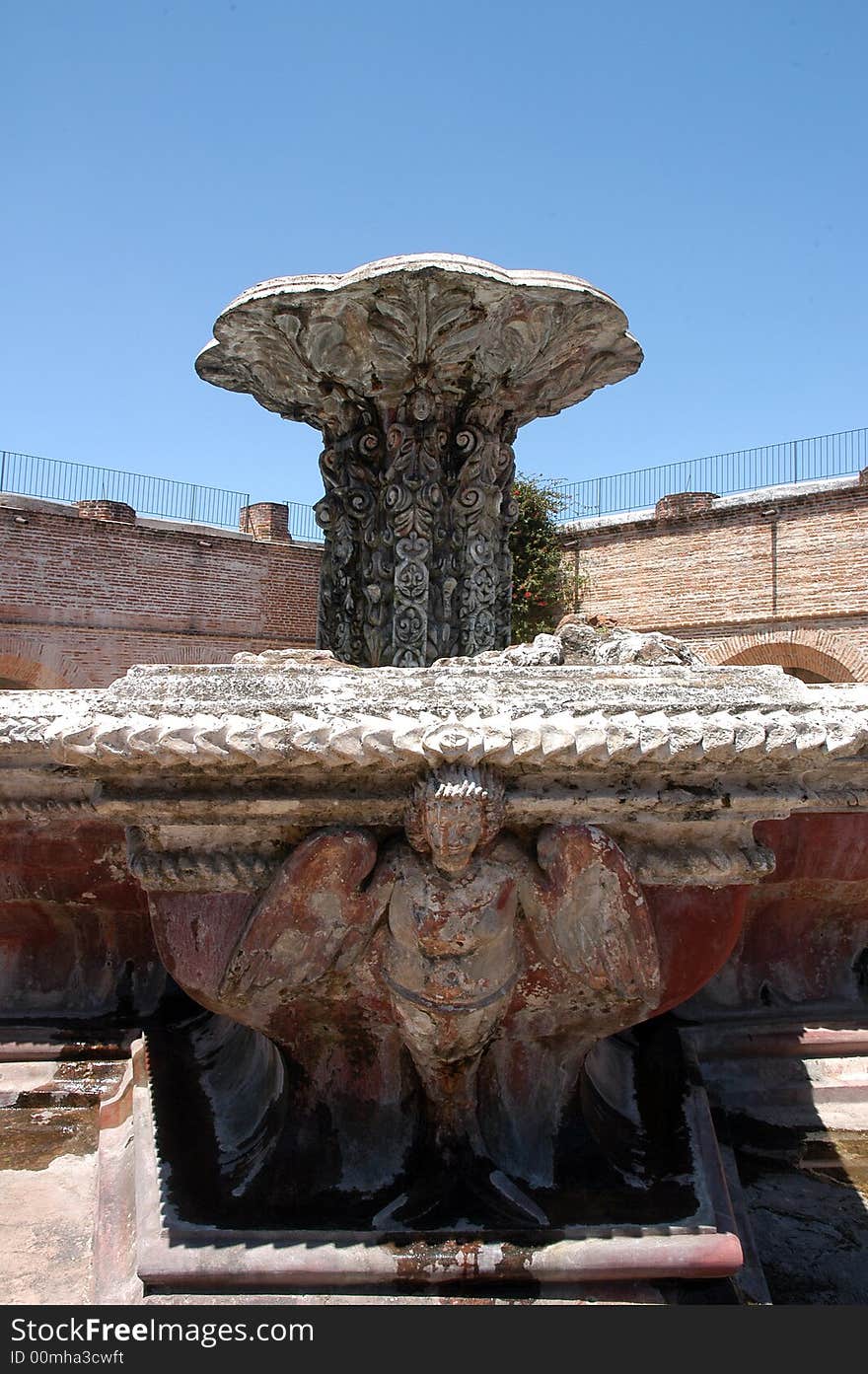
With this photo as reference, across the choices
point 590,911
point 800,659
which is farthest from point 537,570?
point 590,911

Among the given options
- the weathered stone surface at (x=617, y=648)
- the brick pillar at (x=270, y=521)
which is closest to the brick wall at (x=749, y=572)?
the brick pillar at (x=270, y=521)

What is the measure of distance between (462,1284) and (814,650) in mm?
14020

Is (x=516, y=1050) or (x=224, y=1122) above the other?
(x=516, y=1050)

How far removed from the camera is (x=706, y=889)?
5.88ft

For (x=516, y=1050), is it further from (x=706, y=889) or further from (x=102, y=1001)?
(x=102, y=1001)

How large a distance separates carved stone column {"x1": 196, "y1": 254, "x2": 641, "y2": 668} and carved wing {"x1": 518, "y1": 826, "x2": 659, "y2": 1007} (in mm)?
2008

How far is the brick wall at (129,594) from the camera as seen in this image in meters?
13.3

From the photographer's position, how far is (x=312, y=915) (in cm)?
168

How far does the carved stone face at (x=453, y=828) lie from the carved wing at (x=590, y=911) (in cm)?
15

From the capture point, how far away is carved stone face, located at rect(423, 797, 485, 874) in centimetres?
154

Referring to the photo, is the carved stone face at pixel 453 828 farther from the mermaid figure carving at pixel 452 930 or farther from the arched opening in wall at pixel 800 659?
the arched opening in wall at pixel 800 659

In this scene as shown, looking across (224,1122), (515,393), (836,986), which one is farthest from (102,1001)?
(515,393)

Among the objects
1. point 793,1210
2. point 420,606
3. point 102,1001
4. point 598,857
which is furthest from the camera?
point 420,606

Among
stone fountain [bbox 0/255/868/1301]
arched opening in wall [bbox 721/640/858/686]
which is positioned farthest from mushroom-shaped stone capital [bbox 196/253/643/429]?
arched opening in wall [bbox 721/640/858/686]
